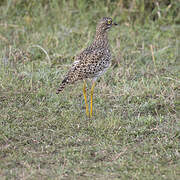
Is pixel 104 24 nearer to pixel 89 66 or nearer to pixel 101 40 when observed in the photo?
pixel 101 40

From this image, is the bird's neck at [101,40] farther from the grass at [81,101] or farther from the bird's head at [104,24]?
the grass at [81,101]

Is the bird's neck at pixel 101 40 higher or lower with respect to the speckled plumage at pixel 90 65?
higher

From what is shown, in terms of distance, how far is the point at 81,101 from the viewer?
6.66 m

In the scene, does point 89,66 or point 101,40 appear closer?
point 89,66

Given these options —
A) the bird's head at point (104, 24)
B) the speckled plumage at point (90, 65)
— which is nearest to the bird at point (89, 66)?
the speckled plumage at point (90, 65)

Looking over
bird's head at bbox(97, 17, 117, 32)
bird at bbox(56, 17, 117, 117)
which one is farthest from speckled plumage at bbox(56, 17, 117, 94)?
bird's head at bbox(97, 17, 117, 32)

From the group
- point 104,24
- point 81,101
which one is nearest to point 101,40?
point 104,24

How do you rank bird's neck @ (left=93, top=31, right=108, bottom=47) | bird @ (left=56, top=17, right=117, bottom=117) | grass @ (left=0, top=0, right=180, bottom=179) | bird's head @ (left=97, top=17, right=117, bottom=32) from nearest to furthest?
grass @ (left=0, top=0, right=180, bottom=179) → bird @ (left=56, top=17, right=117, bottom=117) → bird's neck @ (left=93, top=31, right=108, bottom=47) → bird's head @ (left=97, top=17, right=117, bottom=32)

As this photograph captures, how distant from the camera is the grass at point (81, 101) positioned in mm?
4703

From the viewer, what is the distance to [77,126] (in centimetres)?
568

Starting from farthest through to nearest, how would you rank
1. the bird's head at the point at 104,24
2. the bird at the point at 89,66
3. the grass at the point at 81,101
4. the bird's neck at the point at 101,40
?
the bird's head at the point at 104,24, the bird's neck at the point at 101,40, the bird at the point at 89,66, the grass at the point at 81,101

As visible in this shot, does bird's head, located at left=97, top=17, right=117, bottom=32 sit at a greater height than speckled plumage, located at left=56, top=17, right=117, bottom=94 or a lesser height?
greater

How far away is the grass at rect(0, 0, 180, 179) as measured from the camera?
4703 mm

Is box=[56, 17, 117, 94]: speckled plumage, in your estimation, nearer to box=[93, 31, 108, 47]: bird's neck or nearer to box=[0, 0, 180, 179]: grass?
box=[93, 31, 108, 47]: bird's neck
